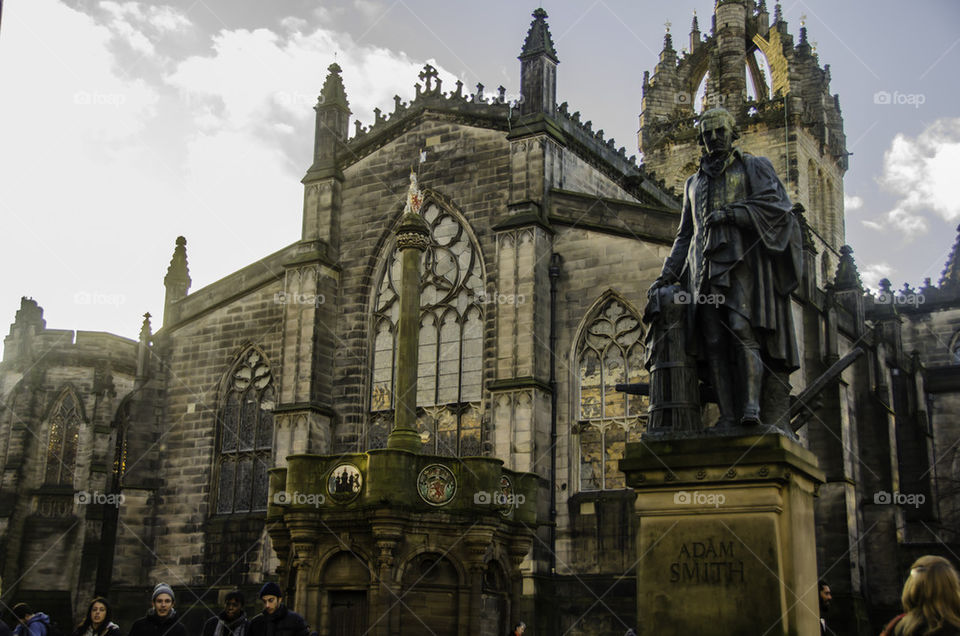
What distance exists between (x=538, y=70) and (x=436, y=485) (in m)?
12.0

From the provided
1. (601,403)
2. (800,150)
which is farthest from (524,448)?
(800,150)

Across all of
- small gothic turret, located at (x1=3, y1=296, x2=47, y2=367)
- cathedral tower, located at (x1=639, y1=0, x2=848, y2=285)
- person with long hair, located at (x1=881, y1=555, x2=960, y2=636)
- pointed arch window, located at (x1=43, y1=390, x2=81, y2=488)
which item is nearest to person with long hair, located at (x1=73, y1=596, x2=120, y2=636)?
person with long hair, located at (x1=881, y1=555, x2=960, y2=636)

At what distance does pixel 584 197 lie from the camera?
942 inches

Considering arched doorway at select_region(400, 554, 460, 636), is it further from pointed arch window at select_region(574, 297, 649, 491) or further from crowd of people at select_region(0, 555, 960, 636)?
pointed arch window at select_region(574, 297, 649, 491)

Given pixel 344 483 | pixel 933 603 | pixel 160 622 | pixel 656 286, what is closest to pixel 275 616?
pixel 160 622

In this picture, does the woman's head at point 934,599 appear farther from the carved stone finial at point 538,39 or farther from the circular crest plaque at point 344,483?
the carved stone finial at point 538,39

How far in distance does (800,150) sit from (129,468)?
27.1 meters

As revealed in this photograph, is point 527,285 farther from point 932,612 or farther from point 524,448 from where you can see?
point 932,612

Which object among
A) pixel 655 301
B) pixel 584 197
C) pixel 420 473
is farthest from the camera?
pixel 584 197

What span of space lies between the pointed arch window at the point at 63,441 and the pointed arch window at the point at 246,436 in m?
9.26

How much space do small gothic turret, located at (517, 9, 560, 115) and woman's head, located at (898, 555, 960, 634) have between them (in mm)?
21262

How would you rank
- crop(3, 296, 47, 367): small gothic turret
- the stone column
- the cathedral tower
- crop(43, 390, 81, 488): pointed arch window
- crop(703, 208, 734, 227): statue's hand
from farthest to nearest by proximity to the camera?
the cathedral tower < crop(3, 296, 47, 367): small gothic turret < crop(43, 390, 81, 488): pointed arch window < the stone column < crop(703, 208, 734, 227): statue's hand

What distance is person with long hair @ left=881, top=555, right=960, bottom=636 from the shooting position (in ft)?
14.2

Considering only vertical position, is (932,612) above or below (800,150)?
below
